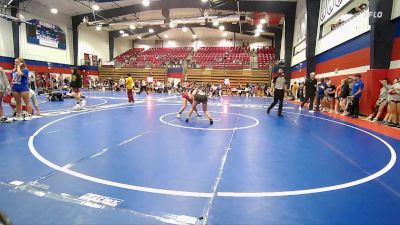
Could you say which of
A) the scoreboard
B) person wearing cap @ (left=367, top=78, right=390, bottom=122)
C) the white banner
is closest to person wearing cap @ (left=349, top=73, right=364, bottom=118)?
person wearing cap @ (left=367, top=78, right=390, bottom=122)

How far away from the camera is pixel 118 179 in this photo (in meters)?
3.27

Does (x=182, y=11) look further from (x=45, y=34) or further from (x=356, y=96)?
(x=356, y=96)

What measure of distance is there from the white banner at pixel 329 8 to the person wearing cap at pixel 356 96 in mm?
5143

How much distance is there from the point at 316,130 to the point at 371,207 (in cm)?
487

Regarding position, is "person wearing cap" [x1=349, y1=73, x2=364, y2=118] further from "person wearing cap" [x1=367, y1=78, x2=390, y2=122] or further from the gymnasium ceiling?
the gymnasium ceiling

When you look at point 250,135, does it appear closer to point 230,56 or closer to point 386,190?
point 386,190

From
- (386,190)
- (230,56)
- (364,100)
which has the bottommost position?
(386,190)

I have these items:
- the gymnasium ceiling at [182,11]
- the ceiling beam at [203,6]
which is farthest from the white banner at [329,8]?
the gymnasium ceiling at [182,11]

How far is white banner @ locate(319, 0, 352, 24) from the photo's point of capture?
13750 mm

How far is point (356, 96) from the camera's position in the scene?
34.2 ft

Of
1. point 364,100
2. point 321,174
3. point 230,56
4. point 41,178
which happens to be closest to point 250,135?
point 321,174

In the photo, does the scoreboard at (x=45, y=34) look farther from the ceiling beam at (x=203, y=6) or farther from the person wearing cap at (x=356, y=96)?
the person wearing cap at (x=356, y=96)

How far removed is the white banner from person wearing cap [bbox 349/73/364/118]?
5.14 m

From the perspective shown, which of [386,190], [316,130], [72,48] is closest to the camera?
[386,190]
